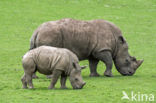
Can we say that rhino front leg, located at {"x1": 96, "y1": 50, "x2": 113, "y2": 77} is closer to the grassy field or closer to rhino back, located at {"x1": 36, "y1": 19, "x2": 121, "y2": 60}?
rhino back, located at {"x1": 36, "y1": 19, "x2": 121, "y2": 60}

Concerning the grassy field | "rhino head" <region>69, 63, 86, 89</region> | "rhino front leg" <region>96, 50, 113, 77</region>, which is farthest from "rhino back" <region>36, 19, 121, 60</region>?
"rhino head" <region>69, 63, 86, 89</region>

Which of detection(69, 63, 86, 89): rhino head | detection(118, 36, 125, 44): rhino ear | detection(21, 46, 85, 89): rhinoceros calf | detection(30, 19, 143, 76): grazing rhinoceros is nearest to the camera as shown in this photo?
detection(21, 46, 85, 89): rhinoceros calf

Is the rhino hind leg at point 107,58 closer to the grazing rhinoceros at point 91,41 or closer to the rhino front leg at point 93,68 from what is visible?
the grazing rhinoceros at point 91,41

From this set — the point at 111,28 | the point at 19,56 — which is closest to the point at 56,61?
the point at 111,28

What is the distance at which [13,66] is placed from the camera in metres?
21.6

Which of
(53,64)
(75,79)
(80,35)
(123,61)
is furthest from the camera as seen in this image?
(123,61)

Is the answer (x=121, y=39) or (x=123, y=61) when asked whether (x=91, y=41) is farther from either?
(x=123, y=61)

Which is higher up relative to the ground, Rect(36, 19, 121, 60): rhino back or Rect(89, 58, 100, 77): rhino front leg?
Rect(36, 19, 121, 60): rhino back

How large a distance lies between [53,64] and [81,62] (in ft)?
26.4

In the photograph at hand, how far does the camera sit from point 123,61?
20.3 m

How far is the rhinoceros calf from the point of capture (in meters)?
15.5

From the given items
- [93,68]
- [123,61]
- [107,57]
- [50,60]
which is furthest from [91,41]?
[50,60]

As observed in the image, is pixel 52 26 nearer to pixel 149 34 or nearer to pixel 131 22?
pixel 149 34

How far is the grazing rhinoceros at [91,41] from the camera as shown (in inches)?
741
